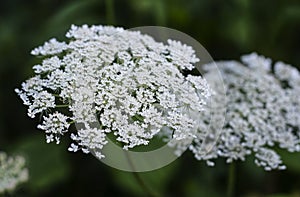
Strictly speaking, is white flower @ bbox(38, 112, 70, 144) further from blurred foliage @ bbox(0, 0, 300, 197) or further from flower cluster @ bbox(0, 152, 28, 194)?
blurred foliage @ bbox(0, 0, 300, 197)

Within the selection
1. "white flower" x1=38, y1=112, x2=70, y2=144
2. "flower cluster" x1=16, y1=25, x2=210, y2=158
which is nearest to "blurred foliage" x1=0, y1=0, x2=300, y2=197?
"flower cluster" x1=16, y1=25, x2=210, y2=158

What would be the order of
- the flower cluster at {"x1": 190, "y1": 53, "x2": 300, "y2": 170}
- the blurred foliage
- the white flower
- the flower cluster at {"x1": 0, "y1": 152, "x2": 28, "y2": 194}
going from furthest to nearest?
the blurred foliage, the flower cluster at {"x1": 0, "y1": 152, "x2": 28, "y2": 194}, the flower cluster at {"x1": 190, "y1": 53, "x2": 300, "y2": 170}, the white flower

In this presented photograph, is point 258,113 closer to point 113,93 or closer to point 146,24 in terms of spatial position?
point 113,93

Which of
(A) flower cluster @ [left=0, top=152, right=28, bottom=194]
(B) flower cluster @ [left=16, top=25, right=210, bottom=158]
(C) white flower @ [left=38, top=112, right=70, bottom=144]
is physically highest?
(B) flower cluster @ [left=16, top=25, right=210, bottom=158]

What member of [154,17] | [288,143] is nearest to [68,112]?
[288,143]

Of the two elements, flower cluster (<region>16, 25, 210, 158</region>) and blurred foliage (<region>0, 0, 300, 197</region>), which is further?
blurred foliage (<region>0, 0, 300, 197</region>)

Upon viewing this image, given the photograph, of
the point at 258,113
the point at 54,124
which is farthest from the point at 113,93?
the point at 258,113

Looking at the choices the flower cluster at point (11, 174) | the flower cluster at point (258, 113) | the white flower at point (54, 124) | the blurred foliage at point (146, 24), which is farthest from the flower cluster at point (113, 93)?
the blurred foliage at point (146, 24)
